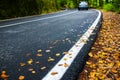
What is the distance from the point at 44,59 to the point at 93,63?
0.99 metres

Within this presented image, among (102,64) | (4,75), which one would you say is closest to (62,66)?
(102,64)

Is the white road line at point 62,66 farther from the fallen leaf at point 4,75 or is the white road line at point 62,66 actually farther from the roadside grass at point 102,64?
the fallen leaf at point 4,75

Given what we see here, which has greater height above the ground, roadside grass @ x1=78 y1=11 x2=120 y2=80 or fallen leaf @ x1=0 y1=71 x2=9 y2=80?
fallen leaf @ x1=0 y1=71 x2=9 y2=80

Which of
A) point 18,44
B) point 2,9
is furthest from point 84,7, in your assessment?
point 18,44

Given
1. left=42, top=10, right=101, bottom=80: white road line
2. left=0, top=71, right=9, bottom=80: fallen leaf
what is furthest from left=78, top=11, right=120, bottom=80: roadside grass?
left=0, top=71, right=9, bottom=80: fallen leaf

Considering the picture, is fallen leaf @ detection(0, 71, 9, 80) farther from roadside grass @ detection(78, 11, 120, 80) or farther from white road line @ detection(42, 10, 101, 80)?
roadside grass @ detection(78, 11, 120, 80)

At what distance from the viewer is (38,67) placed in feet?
13.5

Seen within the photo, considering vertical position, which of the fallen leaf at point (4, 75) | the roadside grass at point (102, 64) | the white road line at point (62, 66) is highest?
the fallen leaf at point (4, 75)

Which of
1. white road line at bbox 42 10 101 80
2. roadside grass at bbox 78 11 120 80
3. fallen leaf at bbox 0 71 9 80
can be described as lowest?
roadside grass at bbox 78 11 120 80

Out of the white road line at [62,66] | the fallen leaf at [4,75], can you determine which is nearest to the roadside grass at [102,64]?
the white road line at [62,66]

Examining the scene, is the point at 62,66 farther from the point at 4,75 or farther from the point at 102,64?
the point at 4,75

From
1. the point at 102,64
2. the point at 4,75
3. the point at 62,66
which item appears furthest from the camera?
the point at 102,64

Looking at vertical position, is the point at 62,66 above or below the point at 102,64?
above

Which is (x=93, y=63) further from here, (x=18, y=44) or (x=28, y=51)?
(x=18, y=44)
